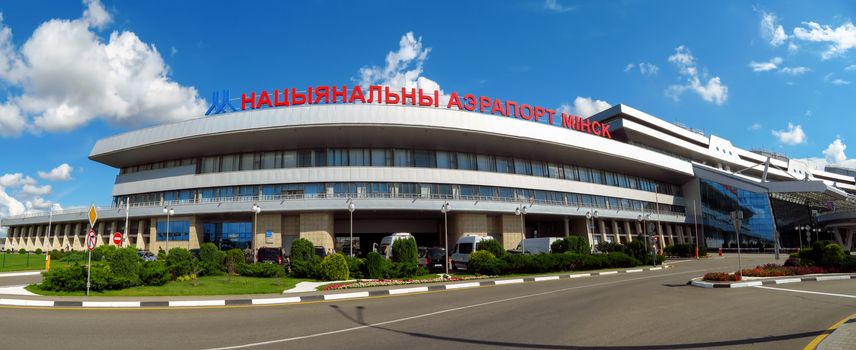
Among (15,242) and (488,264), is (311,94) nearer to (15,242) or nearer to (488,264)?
(488,264)

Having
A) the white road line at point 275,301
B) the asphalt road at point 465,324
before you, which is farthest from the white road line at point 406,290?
the white road line at point 275,301

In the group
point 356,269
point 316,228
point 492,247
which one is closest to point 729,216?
point 492,247

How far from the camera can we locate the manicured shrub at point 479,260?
26.2 m

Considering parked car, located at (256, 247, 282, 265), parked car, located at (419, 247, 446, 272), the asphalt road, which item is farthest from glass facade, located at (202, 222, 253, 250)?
the asphalt road

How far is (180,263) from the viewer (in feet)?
67.9

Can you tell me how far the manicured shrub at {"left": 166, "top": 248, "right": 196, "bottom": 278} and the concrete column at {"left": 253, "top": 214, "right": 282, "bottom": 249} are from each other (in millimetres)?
22149

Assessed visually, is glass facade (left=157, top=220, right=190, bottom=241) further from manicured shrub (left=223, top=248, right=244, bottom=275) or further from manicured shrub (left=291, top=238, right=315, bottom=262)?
manicured shrub (left=291, top=238, right=315, bottom=262)

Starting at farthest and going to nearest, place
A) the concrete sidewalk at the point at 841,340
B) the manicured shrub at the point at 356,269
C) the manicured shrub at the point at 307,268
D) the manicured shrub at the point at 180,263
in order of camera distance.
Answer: the manicured shrub at the point at 356,269 < the manicured shrub at the point at 307,268 < the manicured shrub at the point at 180,263 < the concrete sidewalk at the point at 841,340

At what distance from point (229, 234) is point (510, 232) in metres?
29.0

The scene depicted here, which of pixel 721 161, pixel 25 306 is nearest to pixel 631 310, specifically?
pixel 25 306

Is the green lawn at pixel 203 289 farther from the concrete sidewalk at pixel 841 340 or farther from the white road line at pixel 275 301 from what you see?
the concrete sidewalk at pixel 841 340

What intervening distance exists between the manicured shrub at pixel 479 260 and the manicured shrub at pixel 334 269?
754cm

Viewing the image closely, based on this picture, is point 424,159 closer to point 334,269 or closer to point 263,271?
point 334,269

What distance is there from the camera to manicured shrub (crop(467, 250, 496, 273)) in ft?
86.1
